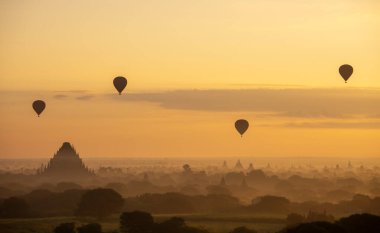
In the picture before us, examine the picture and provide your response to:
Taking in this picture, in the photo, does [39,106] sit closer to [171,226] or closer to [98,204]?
[98,204]

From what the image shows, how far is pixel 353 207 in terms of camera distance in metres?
153

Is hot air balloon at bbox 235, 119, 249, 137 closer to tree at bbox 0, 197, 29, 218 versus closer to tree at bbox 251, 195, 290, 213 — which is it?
tree at bbox 251, 195, 290, 213

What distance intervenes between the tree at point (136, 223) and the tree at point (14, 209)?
1099 inches

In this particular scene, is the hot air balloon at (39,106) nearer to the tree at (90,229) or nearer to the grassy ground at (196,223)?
the grassy ground at (196,223)

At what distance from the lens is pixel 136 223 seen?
98.5 meters

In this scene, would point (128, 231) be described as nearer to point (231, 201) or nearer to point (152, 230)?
point (152, 230)

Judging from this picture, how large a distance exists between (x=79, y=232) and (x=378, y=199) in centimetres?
6702

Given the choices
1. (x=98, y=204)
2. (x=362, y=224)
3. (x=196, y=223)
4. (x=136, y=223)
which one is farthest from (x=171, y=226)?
(x=98, y=204)

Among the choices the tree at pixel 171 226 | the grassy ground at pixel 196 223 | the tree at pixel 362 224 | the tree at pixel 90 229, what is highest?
the grassy ground at pixel 196 223

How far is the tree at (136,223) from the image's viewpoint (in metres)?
97.5

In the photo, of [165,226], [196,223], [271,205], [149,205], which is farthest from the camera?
[149,205]

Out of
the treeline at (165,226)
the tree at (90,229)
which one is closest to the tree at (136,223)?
the treeline at (165,226)

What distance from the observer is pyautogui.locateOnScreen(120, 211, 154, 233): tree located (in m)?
97.5

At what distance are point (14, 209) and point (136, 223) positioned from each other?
3203 centimetres
